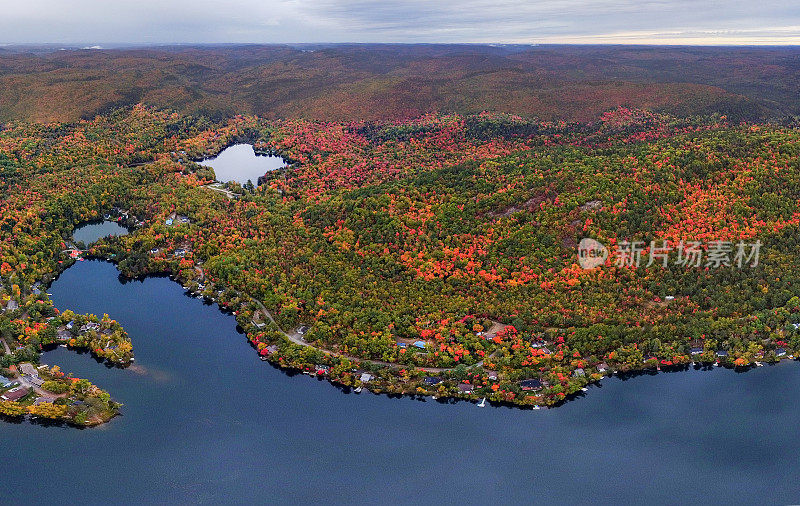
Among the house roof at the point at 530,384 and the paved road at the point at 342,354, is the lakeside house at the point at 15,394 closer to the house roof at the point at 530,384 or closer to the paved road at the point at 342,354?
the paved road at the point at 342,354

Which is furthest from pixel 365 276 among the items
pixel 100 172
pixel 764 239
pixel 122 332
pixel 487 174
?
pixel 100 172

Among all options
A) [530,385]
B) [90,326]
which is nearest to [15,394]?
[90,326]

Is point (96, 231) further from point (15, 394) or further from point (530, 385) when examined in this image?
point (530, 385)

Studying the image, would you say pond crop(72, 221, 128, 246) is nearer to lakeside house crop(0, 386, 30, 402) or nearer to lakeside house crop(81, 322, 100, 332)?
lakeside house crop(81, 322, 100, 332)

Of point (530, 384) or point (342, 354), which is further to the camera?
point (342, 354)

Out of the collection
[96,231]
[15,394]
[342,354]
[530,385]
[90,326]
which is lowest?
[15,394]

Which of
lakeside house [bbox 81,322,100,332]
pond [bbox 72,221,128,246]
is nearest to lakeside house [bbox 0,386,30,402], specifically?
lakeside house [bbox 81,322,100,332]
